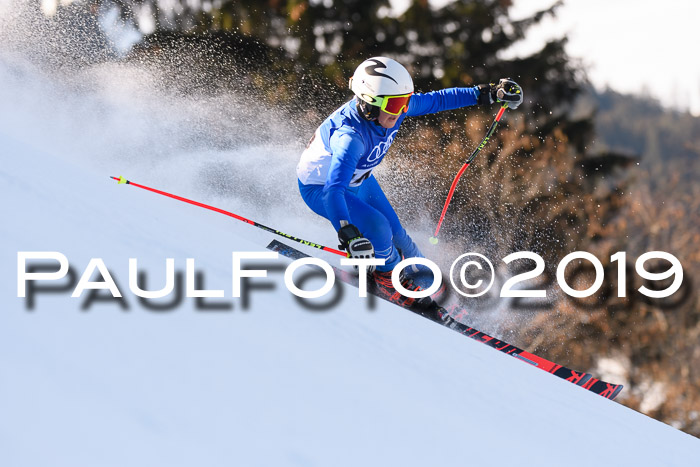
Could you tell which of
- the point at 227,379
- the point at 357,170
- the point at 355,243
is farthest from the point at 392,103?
the point at 227,379

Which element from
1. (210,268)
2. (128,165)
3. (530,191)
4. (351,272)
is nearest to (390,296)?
(351,272)

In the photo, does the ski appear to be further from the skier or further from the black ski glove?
the black ski glove

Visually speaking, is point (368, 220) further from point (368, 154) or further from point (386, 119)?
point (386, 119)

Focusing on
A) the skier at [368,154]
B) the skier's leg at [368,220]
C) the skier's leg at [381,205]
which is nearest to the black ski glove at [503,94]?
the skier at [368,154]

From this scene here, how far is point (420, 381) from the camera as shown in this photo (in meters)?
3.16

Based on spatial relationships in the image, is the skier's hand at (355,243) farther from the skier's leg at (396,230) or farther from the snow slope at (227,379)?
the skier's leg at (396,230)

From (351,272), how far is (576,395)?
1957mm

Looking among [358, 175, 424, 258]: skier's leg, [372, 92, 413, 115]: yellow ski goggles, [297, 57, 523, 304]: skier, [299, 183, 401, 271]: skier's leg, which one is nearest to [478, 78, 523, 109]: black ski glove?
[297, 57, 523, 304]: skier

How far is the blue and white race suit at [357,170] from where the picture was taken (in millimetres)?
4098

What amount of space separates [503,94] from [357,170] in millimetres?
1184

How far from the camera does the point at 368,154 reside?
4395 millimetres

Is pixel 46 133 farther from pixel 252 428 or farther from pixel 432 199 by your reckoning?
pixel 252 428

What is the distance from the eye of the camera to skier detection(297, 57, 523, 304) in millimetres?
4086

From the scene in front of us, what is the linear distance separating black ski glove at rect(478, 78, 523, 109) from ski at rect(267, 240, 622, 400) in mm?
1524
